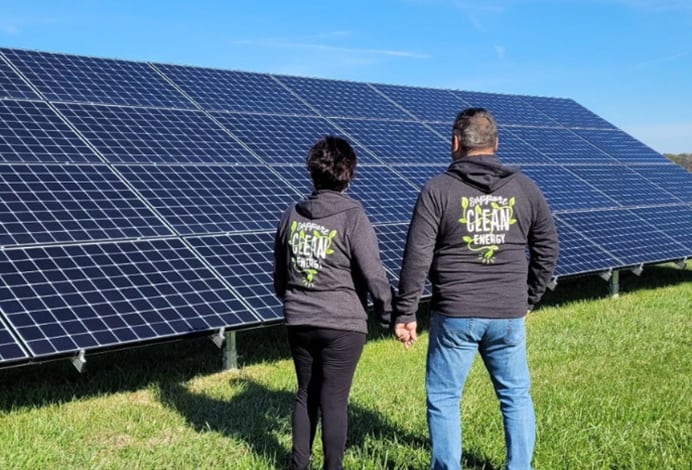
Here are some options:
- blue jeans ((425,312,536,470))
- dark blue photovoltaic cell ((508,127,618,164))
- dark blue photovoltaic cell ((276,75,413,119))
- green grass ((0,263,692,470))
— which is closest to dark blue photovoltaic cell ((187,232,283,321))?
green grass ((0,263,692,470))

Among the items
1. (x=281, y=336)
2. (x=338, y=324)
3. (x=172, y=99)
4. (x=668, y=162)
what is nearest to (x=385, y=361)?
(x=281, y=336)

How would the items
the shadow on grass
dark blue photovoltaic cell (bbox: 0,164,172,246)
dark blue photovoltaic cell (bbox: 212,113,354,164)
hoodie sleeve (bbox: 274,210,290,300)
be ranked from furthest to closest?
dark blue photovoltaic cell (bbox: 212,113,354,164) < dark blue photovoltaic cell (bbox: 0,164,172,246) < the shadow on grass < hoodie sleeve (bbox: 274,210,290,300)

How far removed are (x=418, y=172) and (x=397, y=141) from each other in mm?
1255

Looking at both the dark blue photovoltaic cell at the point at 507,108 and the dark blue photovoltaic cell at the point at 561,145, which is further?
the dark blue photovoltaic cell at the point at 507,108

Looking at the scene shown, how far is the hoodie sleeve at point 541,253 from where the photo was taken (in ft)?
15.0

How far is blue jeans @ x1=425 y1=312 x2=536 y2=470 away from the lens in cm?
439

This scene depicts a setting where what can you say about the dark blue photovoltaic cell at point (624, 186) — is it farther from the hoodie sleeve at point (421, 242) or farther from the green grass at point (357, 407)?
the hoodie sleeve at point (421, 242)

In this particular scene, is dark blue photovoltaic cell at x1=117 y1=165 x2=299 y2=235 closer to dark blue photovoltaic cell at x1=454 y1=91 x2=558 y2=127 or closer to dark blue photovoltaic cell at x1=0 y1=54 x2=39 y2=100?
dark blue photovoltaic cell at x1=0 y1=54 x2=39 y2=100

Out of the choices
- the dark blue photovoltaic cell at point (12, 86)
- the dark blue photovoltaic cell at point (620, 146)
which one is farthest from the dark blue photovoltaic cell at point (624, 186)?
the dark blue photovoltaic cell at point (12, 86)

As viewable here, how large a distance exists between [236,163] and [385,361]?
3.49m

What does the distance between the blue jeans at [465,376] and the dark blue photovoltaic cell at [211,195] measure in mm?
4570

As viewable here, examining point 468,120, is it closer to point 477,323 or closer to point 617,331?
point 477,323

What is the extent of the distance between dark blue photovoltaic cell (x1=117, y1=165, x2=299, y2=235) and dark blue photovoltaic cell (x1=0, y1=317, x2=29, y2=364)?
2484mm

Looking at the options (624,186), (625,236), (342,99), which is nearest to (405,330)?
(625,236)
